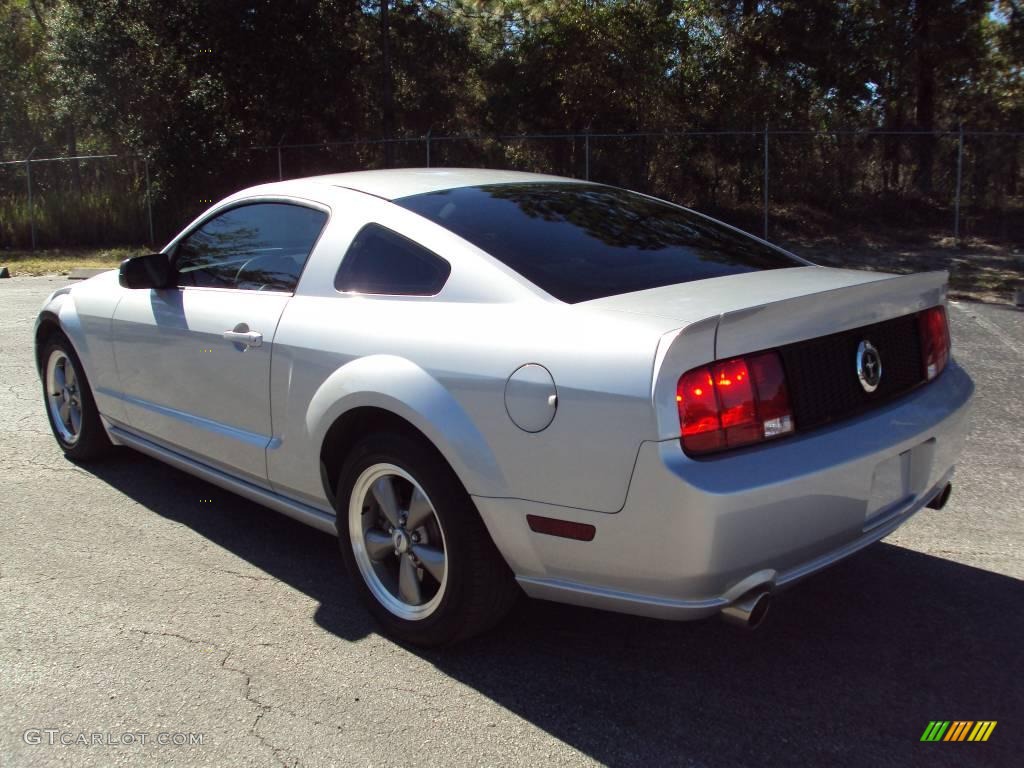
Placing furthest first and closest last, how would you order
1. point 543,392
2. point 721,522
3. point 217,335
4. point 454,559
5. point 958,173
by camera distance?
point 958,173 < point 217,335 < point 454,559 < point 543,392 < point 721,522

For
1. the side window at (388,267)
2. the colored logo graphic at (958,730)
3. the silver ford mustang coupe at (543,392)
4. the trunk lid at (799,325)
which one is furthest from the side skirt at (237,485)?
the colored logo graphic at (958,730)

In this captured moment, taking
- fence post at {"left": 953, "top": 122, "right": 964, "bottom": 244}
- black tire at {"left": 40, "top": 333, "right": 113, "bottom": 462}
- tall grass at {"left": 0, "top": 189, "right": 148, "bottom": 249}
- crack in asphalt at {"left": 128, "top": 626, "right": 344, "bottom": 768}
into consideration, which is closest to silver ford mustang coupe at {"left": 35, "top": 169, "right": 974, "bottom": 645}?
crack in asphalt at {"left": 128, "top": 626, "right": 344, "bottom": 768}

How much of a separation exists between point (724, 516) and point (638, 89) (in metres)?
20.4

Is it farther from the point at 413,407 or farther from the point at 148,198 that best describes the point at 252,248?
the point at 148,198

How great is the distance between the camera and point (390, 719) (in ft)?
9.73

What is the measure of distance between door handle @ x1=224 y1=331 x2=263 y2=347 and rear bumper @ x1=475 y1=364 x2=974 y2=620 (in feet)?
4.39

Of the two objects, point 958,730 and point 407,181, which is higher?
point 407,181

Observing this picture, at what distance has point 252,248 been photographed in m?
4.34

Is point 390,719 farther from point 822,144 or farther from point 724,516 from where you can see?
point 822,144

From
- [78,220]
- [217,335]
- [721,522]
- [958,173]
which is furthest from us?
[78,220]

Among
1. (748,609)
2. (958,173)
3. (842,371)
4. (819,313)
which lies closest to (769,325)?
(819,313)

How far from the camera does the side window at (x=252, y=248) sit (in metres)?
4.03

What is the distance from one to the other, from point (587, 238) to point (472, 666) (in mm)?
1593

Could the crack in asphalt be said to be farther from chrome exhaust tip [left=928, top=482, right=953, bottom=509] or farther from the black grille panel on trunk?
chrome exhaust tip [left=928, top=482, right=953, bottom=509]
